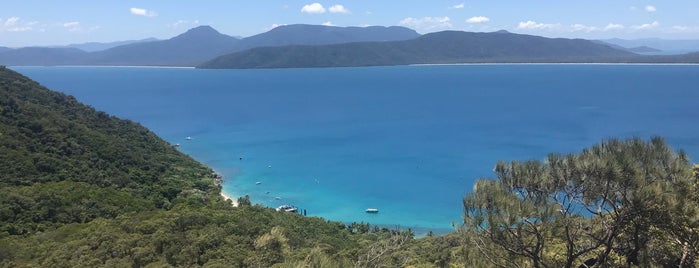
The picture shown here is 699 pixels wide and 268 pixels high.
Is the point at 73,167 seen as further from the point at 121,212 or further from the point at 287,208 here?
the point at 287,208

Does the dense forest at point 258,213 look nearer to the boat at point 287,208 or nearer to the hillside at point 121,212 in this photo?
the hillside at point 121,212

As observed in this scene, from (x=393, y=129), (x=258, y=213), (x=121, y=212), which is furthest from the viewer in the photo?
(x=393, y=129)

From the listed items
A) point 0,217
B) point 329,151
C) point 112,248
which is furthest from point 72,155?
point 329,151

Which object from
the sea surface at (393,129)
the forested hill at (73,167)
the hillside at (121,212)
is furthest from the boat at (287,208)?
the forested hill at (73,167)

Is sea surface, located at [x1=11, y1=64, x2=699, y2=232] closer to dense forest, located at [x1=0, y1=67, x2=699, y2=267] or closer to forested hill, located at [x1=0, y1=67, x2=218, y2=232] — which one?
dense forest, located at [x1=0, y1=67, x2=699, y2=267]

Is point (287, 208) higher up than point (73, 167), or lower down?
lower down

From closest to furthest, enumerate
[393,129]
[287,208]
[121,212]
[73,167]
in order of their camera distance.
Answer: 1. [121,212]
2. [73,167]
3. [287,208]
4. [393,129]

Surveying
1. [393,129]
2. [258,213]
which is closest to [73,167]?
[258,213]
